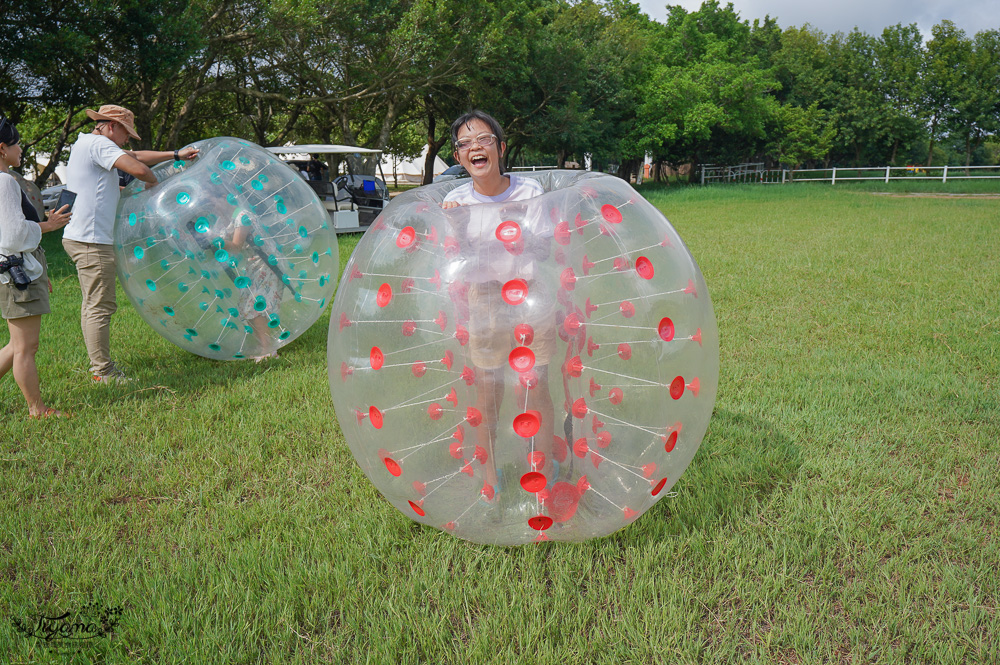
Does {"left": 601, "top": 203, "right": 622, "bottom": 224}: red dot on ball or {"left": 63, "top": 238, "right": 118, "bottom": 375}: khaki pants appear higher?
{"left": 601, "top": 203, "right": 622, "bottom": 224}: red dot on ball

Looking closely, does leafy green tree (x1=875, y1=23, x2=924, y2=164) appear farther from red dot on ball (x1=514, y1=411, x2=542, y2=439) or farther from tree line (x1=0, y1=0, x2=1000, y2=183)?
red dot on ball (x1=514, y1=411, x2=542, y2=439)

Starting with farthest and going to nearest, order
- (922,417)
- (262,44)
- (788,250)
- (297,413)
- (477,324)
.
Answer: (262,44) < (788,250) < (297,413) < (922,417) < (477,324)

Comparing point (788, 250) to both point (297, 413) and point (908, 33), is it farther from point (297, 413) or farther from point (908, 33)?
point (908, 33)

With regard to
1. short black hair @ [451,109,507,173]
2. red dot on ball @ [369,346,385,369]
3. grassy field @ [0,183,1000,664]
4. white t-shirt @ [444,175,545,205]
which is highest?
short black hair @ [451,109,507,173]

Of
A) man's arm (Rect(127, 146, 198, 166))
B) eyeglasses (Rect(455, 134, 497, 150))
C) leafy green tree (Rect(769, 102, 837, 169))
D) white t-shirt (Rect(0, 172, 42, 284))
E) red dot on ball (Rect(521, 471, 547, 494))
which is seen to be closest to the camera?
red dot on ball (Rect(521, 471, 547, 494))

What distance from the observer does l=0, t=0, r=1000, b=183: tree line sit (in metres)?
16.2

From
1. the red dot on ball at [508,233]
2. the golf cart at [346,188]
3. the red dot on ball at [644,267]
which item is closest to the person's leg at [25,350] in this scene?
the red dot on ball at [508,233]

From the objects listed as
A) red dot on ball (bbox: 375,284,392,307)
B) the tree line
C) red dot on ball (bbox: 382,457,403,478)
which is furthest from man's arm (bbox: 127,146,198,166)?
the tree line

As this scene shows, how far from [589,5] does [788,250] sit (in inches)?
1177

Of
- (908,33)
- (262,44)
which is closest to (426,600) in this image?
(262,44)

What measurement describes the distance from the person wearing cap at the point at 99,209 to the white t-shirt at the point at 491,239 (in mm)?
3579

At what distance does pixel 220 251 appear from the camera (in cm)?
→ 522

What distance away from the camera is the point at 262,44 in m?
19.4

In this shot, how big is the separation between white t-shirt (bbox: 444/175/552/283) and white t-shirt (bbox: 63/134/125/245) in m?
3.65
